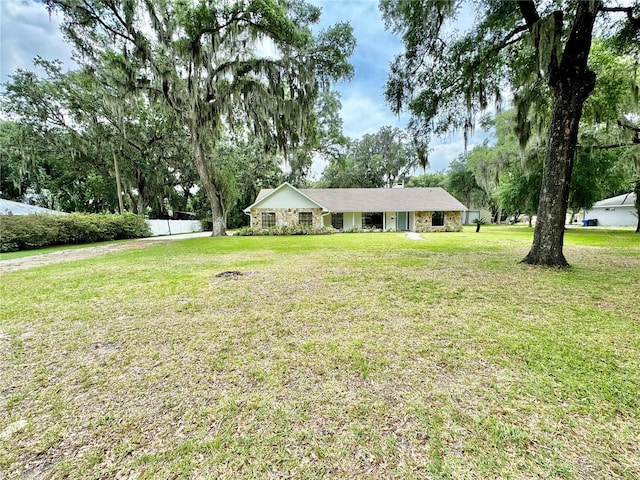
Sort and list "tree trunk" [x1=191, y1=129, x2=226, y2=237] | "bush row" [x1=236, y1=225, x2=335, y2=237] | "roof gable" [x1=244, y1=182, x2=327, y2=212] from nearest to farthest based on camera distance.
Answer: "tree trunk" [x1=191, y1=129, x2=226, y2=237]
"bush row" [x1=236, y1=225, x2=335, y2=237]
"roof gable" [x1=244, y1=182, x2=327, y2=212]

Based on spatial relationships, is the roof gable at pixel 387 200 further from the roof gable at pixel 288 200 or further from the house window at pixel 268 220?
the house window at pixel 268 220

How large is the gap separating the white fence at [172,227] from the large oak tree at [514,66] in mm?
18024

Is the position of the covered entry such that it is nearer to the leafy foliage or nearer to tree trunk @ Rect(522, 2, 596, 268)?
the leafy foliage

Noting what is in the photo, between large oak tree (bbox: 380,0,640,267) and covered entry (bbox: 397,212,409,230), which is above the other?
large oak tree (bbox: 380,0,640,267)

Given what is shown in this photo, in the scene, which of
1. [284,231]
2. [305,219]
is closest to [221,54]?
[284,231]

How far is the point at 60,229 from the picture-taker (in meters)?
11.8

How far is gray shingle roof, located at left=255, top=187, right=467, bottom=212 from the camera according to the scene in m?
20.4

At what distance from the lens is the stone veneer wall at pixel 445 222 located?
20.5 metres

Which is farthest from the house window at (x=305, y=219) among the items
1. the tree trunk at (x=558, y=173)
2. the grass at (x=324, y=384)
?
the grass at (x=324, y=384)

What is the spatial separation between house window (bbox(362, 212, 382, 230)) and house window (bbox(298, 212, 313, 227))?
4544 mm

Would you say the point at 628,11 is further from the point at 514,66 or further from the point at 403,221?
the point at 403,221

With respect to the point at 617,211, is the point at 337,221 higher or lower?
lower

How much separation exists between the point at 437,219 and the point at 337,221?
7694 millimetres

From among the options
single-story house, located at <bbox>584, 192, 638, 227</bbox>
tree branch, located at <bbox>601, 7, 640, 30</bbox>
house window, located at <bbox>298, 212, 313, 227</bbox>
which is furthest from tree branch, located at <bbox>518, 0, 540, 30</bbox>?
single-story house, located at <bbox>584, 192, 638, 227</bbox>
